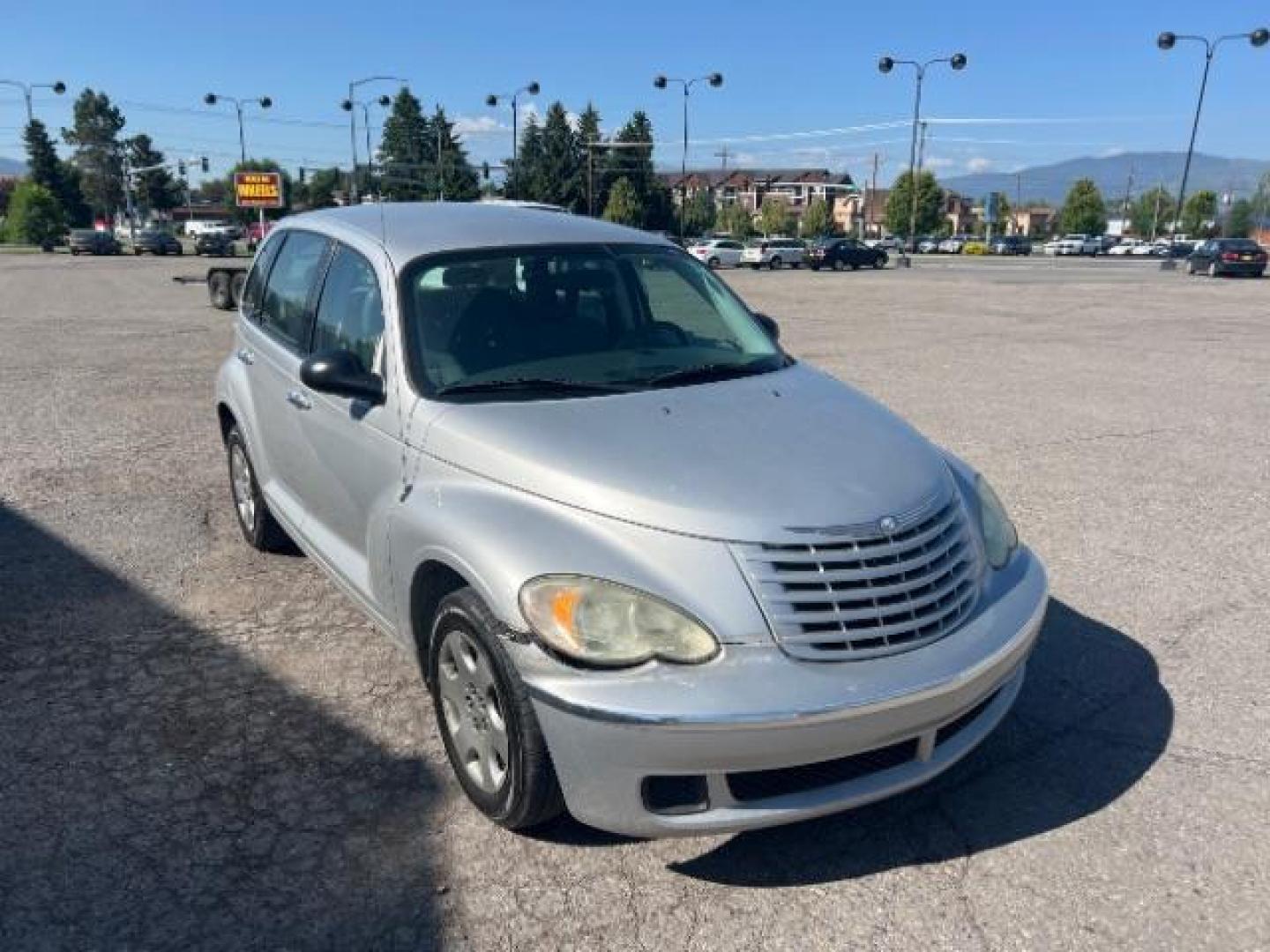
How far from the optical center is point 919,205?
9938 cm

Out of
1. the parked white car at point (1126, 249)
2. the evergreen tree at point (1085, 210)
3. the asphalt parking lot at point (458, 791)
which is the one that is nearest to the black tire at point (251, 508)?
the asphalt parking lot at point (458, 791)

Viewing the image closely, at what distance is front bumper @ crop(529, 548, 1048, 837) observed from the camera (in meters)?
2.39

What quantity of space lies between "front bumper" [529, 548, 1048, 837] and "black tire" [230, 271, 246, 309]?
3901 millimetres

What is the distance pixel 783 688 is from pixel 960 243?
8367cm

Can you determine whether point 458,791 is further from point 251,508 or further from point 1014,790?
point 251,508

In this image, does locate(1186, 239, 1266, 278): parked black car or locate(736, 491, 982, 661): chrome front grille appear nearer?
locate(736, 491, 982, 661): chrome front grille

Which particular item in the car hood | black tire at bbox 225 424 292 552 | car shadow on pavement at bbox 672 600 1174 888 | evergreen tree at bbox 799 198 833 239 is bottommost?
car shadow on pavement at bbox 672 600 1174 888

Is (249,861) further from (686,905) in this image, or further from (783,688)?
(783,688)

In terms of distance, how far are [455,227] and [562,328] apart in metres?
0.74

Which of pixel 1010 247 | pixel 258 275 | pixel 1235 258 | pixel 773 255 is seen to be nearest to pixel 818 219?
pixel 1010 247

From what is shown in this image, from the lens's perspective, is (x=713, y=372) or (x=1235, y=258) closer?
(x=713, y=372)

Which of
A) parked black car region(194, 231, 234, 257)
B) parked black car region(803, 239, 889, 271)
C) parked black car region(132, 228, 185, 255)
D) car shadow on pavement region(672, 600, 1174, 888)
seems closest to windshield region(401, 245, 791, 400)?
car shadow on pavement region(672, 600, 1174, 888)

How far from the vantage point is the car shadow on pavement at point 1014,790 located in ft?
9.27

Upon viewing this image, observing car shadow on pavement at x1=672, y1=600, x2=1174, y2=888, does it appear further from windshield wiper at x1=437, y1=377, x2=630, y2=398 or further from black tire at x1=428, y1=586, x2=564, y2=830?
windshield wiper at x1=437, y1=377, x2=630, y2=398
